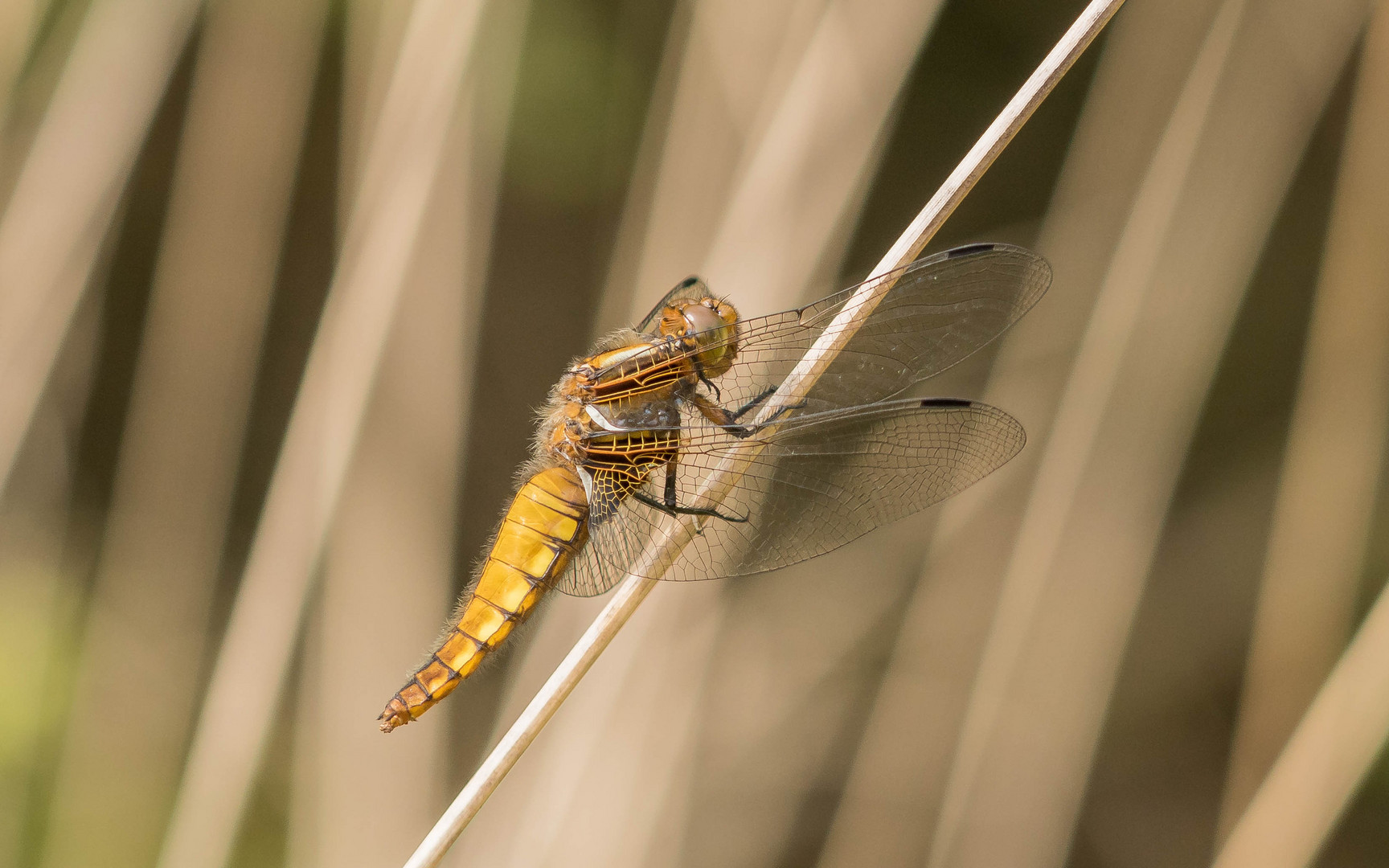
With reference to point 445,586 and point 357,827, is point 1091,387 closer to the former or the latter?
point 445,586

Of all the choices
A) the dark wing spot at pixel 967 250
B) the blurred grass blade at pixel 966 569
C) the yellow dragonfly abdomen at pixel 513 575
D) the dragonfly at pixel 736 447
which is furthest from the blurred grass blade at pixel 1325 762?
the yellow dragonfly abdomen at pixel 513 575

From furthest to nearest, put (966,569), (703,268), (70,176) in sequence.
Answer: (966,569), (703,268), (70,176)

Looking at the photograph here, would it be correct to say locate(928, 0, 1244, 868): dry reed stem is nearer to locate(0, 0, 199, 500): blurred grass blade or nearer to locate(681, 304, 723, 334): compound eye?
locate(681, 304, 723, 334): compound eye

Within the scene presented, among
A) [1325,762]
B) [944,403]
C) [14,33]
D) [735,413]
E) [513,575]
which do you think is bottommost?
[513,575]

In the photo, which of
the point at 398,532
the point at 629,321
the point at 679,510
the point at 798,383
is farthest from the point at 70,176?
the point at 798,383

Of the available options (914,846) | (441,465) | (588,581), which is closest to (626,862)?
(588,581)

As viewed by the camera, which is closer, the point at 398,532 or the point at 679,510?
the point at 679,510

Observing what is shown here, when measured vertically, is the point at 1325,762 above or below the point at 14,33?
below

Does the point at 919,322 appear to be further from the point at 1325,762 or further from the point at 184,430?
the point at 184,430

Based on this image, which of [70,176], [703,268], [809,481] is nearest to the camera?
[809,481]

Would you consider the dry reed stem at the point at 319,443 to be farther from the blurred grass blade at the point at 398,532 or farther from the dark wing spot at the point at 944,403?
the dark wing spot at the point at 944,403
